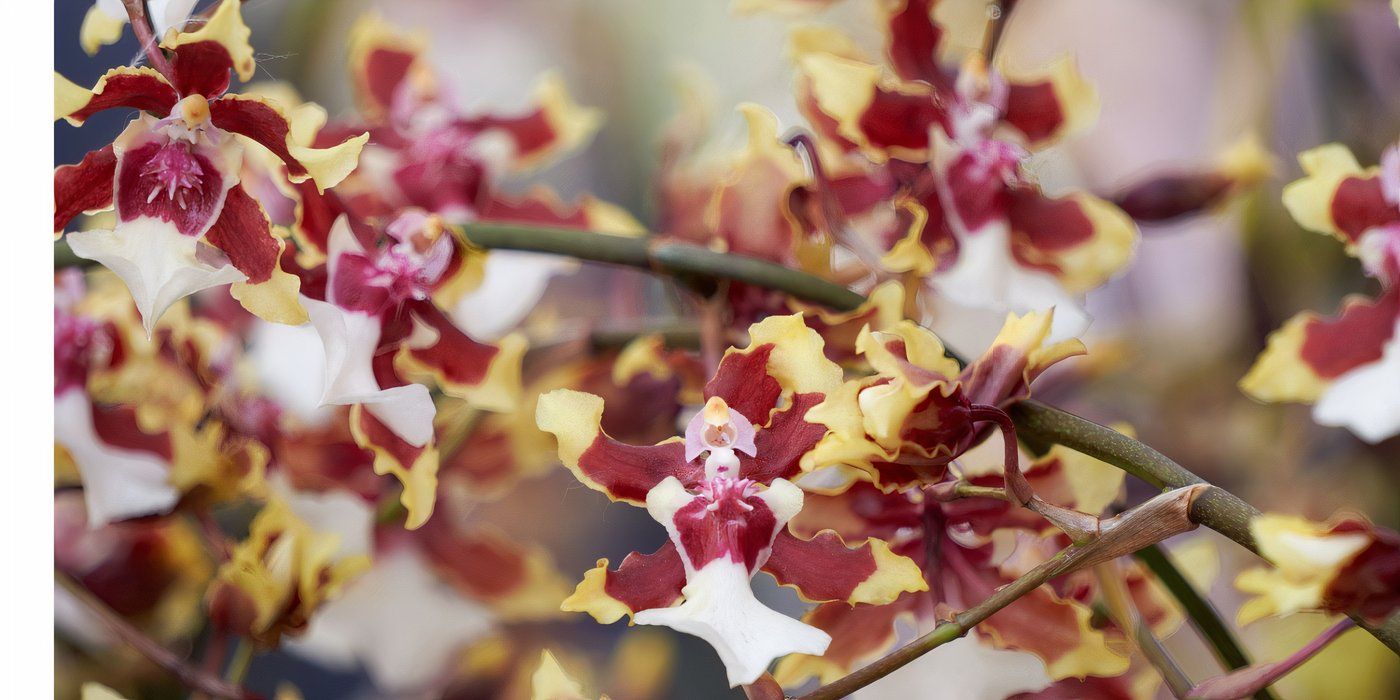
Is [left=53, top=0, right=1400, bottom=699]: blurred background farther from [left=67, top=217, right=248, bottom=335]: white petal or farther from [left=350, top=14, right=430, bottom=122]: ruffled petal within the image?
[left=67, top=217, right=248, bottom=335]: white petal

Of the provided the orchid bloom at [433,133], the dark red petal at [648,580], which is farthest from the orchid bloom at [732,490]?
the orchid bloom at [433,133]

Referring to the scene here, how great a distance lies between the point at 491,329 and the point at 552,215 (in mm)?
62

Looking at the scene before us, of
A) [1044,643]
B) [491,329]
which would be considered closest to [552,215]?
[491,329]

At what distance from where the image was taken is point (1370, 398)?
421 millimetres

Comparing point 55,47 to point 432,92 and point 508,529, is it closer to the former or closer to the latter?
point 432,92

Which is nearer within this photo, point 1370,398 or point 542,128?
point 1370,398

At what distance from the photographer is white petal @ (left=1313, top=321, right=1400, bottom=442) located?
0.42 meters

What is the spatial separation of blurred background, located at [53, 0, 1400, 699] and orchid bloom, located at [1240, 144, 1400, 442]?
0.29 feet

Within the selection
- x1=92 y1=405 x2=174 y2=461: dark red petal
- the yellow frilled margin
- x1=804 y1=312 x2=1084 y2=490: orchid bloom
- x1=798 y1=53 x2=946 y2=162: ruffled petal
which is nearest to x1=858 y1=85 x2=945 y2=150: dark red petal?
x1=798 y1=53 x2=946 y2=162: ruffled petal

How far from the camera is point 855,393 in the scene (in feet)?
→ 1.10

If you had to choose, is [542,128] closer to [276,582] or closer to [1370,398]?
[276,582]

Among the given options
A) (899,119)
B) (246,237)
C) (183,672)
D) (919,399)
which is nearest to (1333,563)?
(919,399)

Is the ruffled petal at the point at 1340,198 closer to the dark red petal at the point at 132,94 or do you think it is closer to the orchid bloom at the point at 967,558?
the orchid bloom at the point at 967,558

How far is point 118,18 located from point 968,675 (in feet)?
1.18
